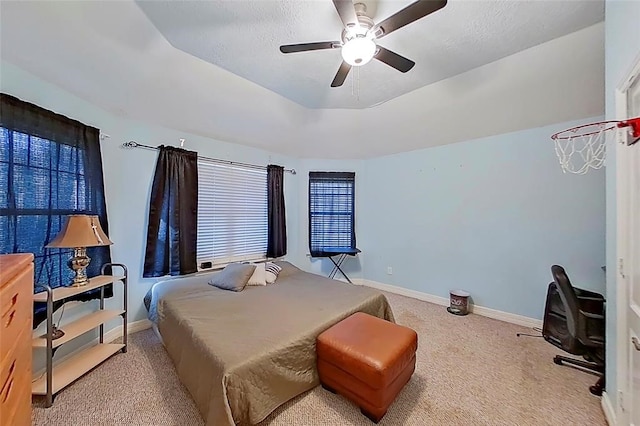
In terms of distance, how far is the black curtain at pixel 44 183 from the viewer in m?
1.75

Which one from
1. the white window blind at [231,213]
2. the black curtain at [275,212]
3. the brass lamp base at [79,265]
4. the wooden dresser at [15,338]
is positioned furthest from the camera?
the black curtain at [275,212]

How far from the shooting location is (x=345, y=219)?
4.68 metres

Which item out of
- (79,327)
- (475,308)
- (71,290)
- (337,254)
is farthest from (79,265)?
(475,308)

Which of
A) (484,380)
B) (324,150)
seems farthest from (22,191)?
(484,380)

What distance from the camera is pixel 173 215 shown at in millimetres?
3027

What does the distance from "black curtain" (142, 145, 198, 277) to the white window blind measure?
0.18 metres

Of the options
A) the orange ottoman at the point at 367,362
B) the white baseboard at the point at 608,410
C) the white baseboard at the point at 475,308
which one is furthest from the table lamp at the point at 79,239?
the white baseboard at the point at 475,308

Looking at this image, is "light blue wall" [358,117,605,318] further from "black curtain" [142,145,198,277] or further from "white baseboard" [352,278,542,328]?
"black curtain" [142,145,198,277]

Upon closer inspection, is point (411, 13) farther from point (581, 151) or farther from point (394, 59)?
point (581, 151)

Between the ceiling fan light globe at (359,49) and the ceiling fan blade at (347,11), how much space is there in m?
0.09

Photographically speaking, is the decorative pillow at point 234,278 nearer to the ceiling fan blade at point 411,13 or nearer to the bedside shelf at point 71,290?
the bedside shelf at point 71,290

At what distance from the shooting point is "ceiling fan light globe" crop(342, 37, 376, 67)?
1.53 meters

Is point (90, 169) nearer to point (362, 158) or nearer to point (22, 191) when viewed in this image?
point (22, 191)

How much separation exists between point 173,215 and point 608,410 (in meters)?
4.03
